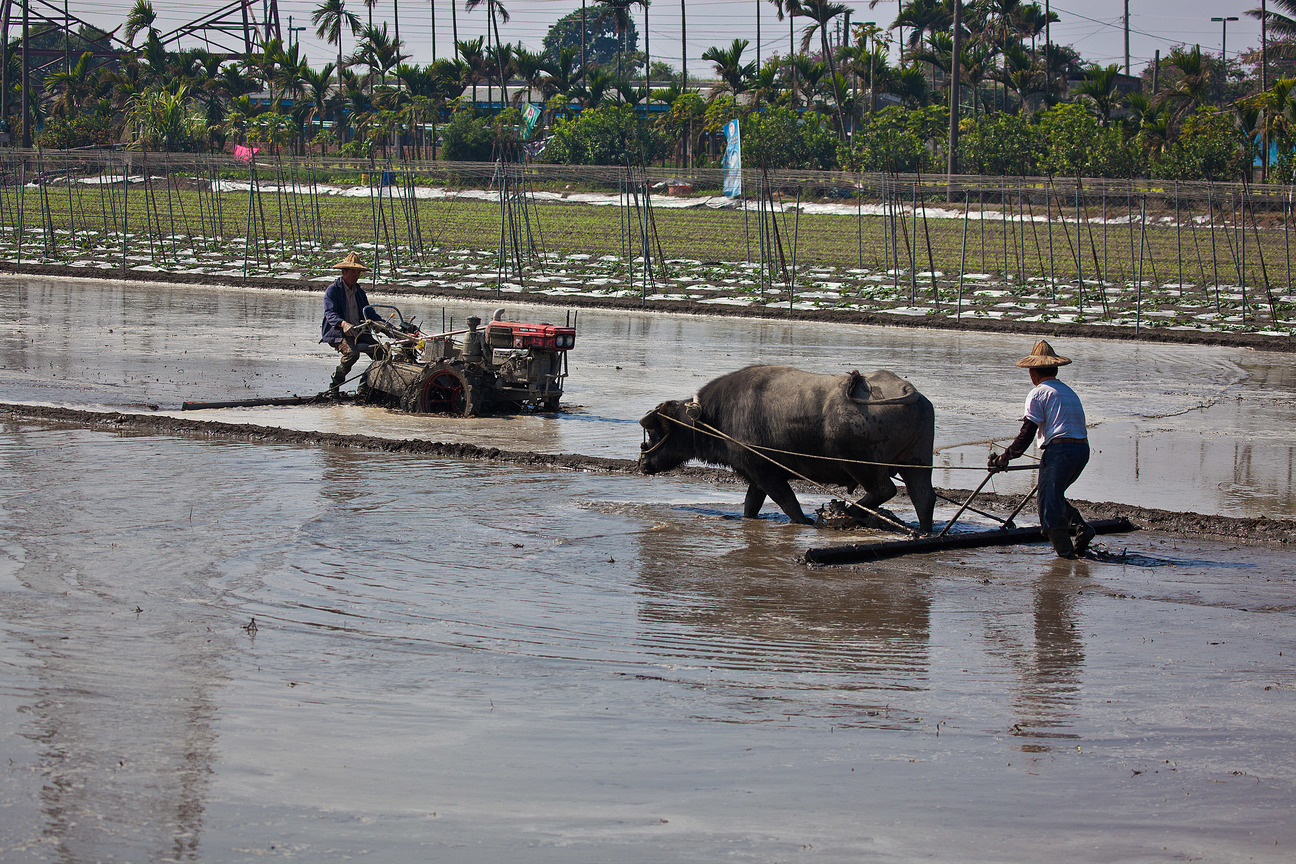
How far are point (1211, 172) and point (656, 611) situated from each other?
40064mm

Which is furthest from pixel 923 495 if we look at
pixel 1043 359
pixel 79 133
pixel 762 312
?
pixel 79 133

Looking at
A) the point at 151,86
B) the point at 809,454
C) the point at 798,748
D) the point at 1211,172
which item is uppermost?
the point at 151,86

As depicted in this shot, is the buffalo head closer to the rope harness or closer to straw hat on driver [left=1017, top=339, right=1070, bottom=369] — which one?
the rope harness

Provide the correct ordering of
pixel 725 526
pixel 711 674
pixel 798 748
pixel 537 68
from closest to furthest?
pixel 798 748 < pixel 711 674 < pixel 725 526 < pixel 537 68

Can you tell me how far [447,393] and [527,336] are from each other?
1.06m

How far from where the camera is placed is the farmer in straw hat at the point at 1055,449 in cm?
820

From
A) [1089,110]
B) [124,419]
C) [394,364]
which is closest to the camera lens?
[124,419]

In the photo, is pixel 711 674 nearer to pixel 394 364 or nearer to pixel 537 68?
pixel 394 364

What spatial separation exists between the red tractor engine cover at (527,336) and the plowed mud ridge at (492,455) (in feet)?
5.94

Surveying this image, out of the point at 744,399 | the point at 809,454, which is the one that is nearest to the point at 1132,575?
the point at 809,454

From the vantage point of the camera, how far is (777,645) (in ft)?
21.3

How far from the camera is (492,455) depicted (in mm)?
11461

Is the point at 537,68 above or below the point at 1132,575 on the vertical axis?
above

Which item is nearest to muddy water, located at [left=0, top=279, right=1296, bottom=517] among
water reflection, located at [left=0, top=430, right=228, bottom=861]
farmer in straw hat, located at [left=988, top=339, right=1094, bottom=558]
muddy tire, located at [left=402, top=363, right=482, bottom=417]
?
muddy tire, located at [left=402, top=363, right=482, bottom=417]
